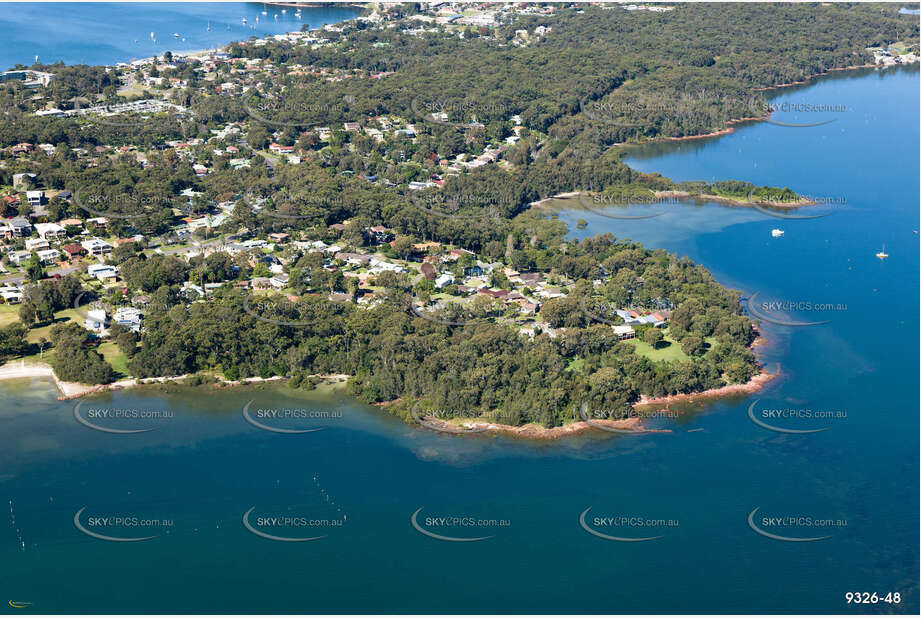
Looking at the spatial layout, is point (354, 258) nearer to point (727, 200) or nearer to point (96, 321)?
point (96, 321)

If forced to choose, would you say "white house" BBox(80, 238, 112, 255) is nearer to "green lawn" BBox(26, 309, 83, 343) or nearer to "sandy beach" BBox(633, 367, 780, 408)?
"green lawn" BBox(26, 309, 83, 343)

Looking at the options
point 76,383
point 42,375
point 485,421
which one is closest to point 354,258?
point 76,383

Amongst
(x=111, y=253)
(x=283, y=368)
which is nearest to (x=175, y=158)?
(x=111, y=253)

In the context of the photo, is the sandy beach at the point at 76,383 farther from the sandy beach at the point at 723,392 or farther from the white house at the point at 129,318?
the sandy beach at the point at 723,392

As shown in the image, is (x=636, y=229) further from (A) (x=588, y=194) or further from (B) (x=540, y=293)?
(B) (x=540, y=293)

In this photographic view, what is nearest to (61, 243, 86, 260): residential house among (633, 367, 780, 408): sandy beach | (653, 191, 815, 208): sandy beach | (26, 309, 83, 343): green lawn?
(26, 309, 83, 343): green lawn
